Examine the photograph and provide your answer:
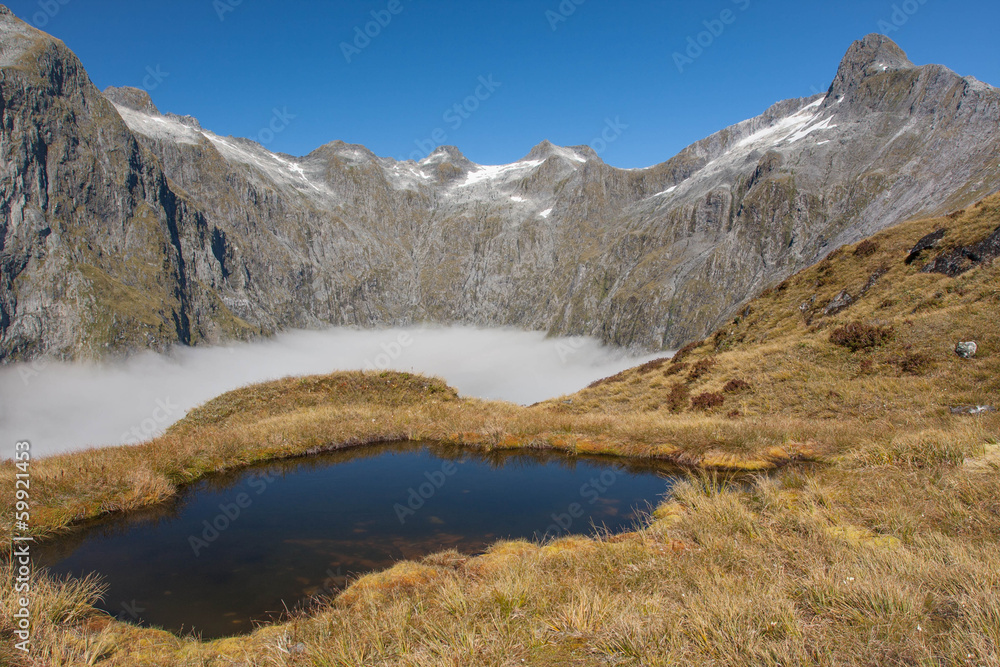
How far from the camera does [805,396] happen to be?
72.6ft

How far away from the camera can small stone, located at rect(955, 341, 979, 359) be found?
19750mm

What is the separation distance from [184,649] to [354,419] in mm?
15446

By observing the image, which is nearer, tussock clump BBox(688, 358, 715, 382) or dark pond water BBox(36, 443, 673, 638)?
dark pond water BBox(36, 443, 673, 638)

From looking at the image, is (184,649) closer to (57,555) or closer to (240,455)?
(57,555)

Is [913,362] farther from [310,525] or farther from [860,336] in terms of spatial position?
[310,525]
